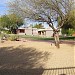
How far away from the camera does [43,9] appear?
27.6 meters

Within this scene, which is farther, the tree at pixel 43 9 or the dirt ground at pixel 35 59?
the tree at pixel 43 9

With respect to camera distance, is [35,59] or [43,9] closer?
[35,59]

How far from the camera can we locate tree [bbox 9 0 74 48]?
27.2m

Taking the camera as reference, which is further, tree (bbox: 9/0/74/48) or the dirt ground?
tree (bbox: 9/0/74/48)

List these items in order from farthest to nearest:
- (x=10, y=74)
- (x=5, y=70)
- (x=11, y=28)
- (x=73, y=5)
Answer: (x=11, y=28) → (x=73, y=5) → (x=5, y=70) → (x=10, y=74)

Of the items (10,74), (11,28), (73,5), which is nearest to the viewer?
(10,74)

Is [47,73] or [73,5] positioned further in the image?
[73,5]

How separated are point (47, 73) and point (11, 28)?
8123 cm

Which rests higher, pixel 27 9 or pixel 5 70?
pixel 27 9

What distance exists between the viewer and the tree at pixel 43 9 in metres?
27.2

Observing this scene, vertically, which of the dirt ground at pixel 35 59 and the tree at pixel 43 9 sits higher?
the tree at pixel 43 9

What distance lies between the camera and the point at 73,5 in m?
27.0

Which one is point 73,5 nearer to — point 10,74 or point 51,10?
point 51,10

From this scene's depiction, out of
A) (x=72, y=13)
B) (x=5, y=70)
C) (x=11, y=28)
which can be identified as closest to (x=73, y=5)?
(x=72, y=13)
